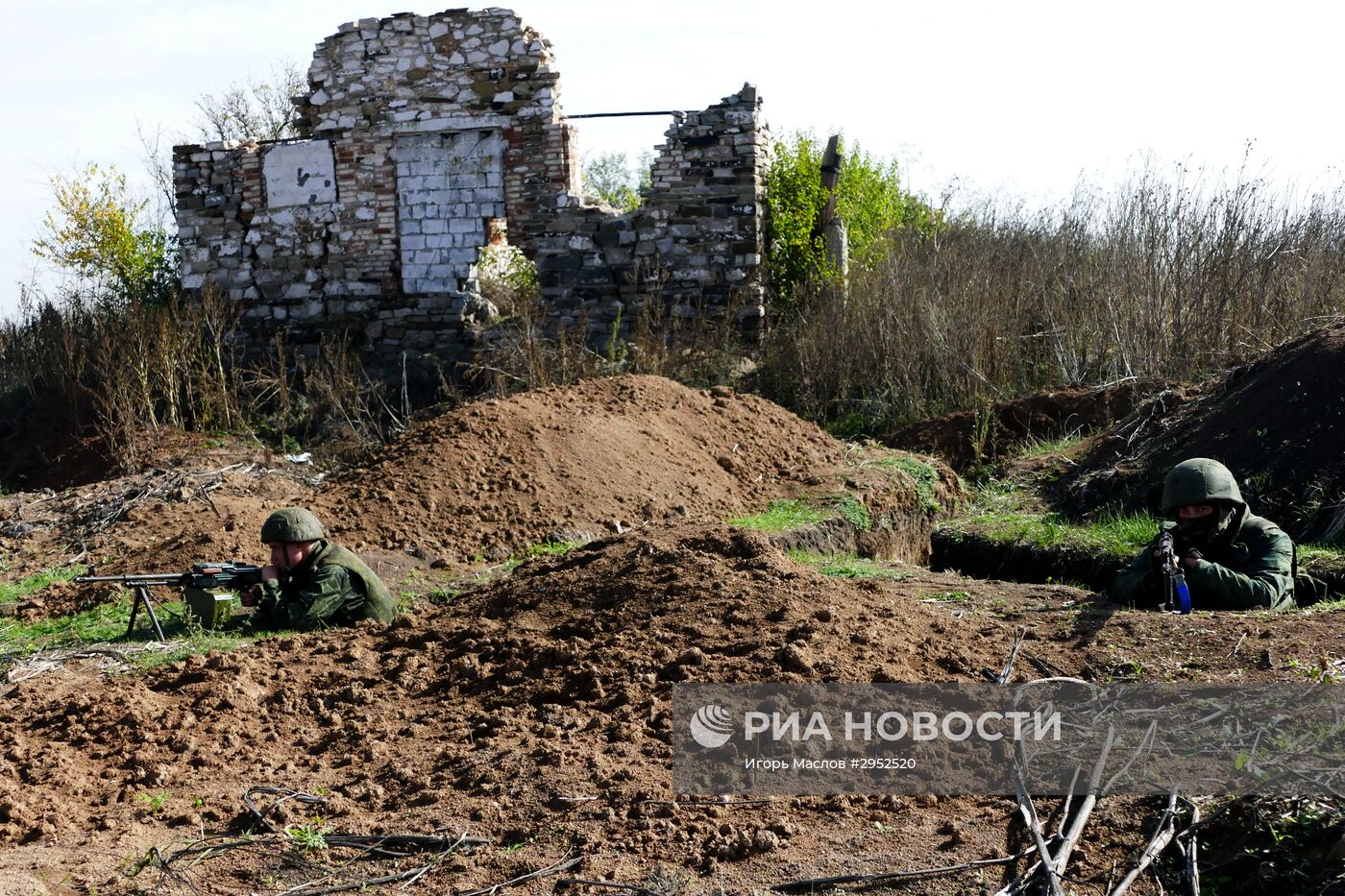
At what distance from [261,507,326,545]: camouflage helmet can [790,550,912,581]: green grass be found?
299 cm

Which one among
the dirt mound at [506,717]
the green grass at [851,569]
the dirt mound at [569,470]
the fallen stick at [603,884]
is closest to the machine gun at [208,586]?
the dirt mound at [506,717]

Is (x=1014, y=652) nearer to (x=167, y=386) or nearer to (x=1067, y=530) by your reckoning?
(x=1067, y=530)

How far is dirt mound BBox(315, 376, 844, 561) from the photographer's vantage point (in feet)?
31.1

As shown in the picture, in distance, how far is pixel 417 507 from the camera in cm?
957

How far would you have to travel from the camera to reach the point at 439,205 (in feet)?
56.8

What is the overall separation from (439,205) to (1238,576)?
517 inches

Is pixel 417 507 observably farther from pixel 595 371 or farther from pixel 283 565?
pixel 595 371

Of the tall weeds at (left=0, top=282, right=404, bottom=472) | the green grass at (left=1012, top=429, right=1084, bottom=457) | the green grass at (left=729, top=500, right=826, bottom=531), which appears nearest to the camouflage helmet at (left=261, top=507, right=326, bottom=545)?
the green grass at (left=729, top=500, right=826, bottom=531)

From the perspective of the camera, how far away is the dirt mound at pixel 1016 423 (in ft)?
42.2

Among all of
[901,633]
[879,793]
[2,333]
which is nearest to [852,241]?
[2,333]

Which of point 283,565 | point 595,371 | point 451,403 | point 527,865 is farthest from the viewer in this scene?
point 451,403

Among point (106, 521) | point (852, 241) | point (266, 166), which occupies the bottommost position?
point (106, 521)

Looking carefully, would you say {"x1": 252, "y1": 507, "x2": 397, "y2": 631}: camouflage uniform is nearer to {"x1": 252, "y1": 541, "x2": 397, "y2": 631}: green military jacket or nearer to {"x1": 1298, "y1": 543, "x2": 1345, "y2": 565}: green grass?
{"x1": 252, "y1": 541, "x2": 397, "y2": 631}: green military jacket

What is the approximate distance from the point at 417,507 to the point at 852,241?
39.2 feet
